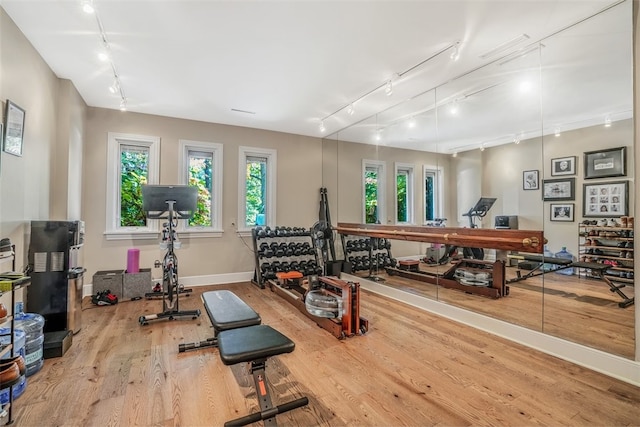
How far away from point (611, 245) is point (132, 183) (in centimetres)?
638

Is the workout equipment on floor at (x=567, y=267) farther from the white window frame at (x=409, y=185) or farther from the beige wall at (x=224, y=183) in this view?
the beige wall at (x=224, y=183)

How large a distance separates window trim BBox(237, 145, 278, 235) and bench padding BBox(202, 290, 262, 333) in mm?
3030

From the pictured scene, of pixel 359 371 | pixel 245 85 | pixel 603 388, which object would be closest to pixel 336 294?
pixel 359 371

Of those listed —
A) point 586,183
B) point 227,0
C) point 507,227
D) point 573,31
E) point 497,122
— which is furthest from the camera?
point 497,122

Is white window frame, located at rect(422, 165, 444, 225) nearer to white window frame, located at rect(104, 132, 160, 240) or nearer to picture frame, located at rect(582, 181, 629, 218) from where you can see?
picture frame, located at rect(582, 181, 629, 218)

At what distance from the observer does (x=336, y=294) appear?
3389 mm

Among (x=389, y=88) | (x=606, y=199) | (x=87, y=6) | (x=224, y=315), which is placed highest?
(x=389, y=88)

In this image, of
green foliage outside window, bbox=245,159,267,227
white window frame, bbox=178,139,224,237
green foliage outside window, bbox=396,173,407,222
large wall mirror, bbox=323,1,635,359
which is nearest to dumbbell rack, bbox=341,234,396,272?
green foliage outside window, bbox=396,173,407,222

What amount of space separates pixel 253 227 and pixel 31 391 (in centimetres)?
383

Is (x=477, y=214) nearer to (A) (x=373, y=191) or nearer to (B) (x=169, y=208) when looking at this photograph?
(A) (x=373, y=191)

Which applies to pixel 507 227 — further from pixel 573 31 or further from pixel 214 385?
pixel 214 385

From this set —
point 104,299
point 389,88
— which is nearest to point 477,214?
point 389,88

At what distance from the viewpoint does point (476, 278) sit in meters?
4.35

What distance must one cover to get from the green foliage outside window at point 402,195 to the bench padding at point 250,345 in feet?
12.3
